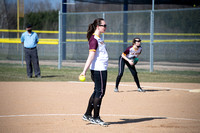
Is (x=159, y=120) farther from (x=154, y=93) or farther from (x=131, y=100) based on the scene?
(x=154, y=93)

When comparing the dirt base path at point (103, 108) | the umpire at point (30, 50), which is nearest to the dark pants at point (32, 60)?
the umpire at point (30, 50)

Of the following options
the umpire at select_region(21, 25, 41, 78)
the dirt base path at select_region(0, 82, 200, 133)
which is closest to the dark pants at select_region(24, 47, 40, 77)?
the umpire at select_region(21, 25, 41, 78)

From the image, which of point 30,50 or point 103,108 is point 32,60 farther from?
point 103,108

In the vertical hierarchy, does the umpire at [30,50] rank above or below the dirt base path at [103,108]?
above

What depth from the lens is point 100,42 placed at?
641 cm

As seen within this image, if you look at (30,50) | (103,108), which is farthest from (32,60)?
(103,108)

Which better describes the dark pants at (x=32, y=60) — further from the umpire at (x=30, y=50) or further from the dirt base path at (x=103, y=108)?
the dirt base path at (x=103, y=108)

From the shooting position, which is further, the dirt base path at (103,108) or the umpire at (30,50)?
the umpire at (30,50)

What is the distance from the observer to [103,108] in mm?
8195

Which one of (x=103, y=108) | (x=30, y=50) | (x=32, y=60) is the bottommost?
(x=103, y=108)

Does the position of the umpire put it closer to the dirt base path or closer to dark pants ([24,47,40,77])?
dark pants ([24,47,40,77])

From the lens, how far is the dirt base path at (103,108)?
6246mm

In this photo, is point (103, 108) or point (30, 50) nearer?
point (103, 108)

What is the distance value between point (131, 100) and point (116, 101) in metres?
0.44
